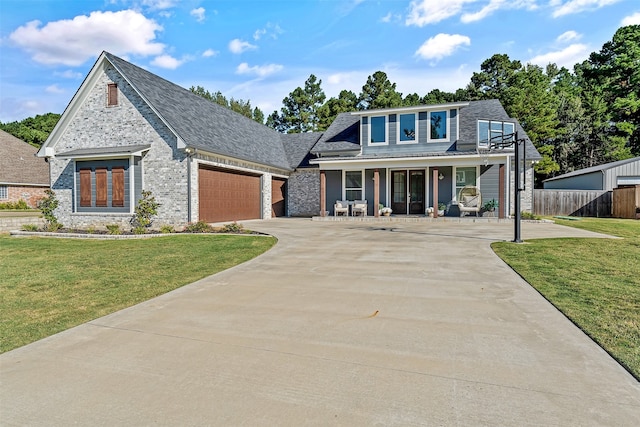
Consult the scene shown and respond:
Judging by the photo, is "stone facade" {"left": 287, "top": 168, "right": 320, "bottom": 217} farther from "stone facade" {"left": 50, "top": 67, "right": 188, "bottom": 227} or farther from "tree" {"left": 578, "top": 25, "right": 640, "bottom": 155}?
"tree" {"left": 578, "top": 25, "right": 640, "bottom": 155}

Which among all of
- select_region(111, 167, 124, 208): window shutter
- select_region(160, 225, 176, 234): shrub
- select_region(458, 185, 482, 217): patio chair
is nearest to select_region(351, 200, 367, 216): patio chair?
select_region(458, 185, 482, 217): patio chair

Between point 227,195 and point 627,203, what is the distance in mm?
21552

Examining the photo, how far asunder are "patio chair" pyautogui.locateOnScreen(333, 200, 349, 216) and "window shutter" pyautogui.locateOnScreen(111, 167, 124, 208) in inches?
386

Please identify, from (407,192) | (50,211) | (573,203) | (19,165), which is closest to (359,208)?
(407,192)

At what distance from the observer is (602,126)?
117 ft

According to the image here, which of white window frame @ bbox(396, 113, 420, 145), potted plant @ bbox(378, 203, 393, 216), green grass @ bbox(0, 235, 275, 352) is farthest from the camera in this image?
white window frame @ bbox(396, 113, 420, 145)

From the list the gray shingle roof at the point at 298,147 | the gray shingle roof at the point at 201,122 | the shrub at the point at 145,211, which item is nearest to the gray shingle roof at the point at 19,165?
the gray shingle roof at the point at 201,122

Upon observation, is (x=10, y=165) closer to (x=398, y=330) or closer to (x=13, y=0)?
(x=13, y=0)

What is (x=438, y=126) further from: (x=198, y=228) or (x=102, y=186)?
(x=102, y=186)

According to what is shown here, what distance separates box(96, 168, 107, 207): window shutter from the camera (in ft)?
50.2

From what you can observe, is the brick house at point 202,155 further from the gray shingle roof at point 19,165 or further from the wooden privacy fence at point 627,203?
the gray shingle roof at point 19,165

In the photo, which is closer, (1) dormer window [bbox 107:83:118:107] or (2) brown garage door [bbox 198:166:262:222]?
(2) brown garage door [bbox 198:166:262:222]

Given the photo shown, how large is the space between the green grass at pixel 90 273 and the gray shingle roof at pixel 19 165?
21.7m

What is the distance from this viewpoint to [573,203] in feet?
71.9
